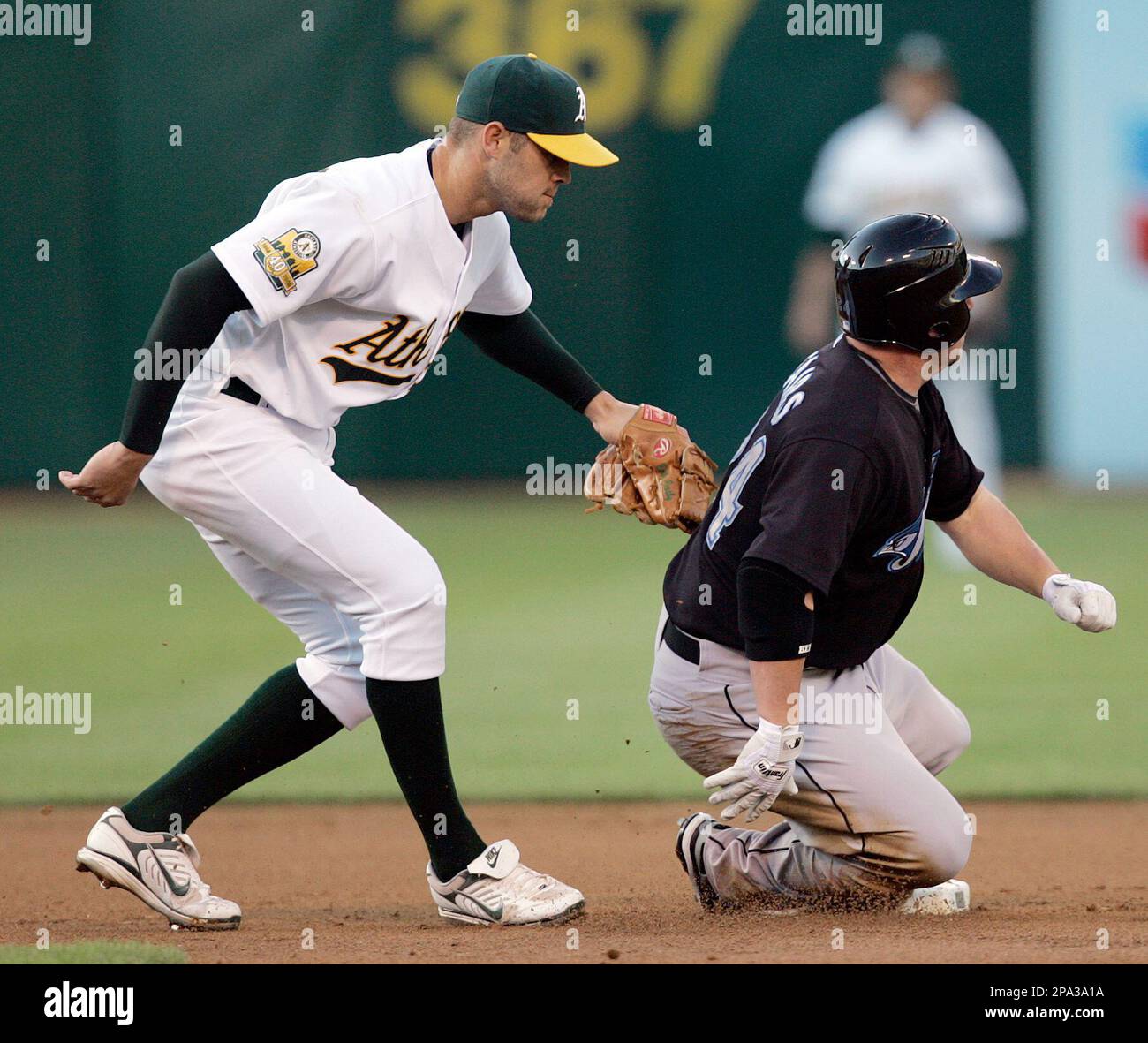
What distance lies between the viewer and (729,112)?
433 inches

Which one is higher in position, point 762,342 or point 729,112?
point 729,112

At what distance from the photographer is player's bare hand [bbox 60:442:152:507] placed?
329 centimetres

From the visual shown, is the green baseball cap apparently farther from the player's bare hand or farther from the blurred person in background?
the blurred person in background

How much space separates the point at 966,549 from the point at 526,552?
562 centimetres

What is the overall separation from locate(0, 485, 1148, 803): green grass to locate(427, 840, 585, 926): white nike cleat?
1710 mm

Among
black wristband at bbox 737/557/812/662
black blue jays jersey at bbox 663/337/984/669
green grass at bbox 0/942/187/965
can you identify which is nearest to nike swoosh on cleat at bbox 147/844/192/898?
green grass at bbox 0/942/187/965

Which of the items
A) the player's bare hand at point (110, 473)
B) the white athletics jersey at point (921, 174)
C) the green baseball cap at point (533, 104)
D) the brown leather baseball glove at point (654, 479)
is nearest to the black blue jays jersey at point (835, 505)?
the brown leather baseball glove at point (654, 479)

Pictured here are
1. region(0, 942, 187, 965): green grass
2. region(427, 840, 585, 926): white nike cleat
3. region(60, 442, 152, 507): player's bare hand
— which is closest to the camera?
region(0, 942, 187, 965): green grass

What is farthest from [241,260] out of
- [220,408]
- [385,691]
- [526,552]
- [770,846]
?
[526,552]

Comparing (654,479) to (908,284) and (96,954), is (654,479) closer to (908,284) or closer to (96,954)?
(908,284)

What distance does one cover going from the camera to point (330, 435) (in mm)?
3609

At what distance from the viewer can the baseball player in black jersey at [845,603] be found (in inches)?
125

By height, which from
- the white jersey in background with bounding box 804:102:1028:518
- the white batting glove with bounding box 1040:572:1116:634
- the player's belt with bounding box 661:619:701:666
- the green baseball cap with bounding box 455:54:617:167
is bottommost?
the player's belt with bounding box 661:619:701:666

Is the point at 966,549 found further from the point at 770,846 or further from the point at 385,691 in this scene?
the point at 385,691
